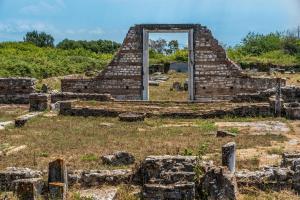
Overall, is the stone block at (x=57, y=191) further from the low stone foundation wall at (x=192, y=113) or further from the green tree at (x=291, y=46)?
the green tree at (x=291, y=46)

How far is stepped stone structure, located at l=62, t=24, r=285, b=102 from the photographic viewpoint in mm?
28484

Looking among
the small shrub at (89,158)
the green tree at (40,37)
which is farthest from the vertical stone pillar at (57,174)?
the green tree at (40,37)

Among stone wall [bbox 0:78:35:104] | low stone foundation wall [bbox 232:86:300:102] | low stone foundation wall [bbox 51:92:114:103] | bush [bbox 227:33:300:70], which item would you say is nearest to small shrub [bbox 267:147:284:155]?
low stone foundation wall [bbox 232:86:300:102]

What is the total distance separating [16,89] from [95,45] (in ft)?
191

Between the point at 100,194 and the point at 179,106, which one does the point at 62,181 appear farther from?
the point at 179,106

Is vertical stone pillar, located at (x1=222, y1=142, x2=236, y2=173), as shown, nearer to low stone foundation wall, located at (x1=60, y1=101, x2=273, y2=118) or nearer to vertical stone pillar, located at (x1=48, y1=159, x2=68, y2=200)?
vertical stone pillar, located at (x1=48, y1=159, x2=68, y2=200)

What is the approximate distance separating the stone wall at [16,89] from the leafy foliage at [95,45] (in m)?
55.6

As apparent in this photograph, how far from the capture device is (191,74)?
2855 centimetres

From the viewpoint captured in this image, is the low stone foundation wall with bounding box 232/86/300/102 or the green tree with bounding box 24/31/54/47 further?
the green tree with bounding box 24/31/54/47

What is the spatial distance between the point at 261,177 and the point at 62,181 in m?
3.65

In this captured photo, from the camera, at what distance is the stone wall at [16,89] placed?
26.8 m

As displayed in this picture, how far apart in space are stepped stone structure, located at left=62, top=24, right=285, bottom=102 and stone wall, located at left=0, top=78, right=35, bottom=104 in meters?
2.41

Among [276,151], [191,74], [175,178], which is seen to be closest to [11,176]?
[175,178]

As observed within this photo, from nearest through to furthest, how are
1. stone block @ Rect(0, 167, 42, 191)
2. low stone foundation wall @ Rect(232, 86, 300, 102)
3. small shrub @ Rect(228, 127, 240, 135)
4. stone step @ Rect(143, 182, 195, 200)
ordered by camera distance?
stone step @ Rect(143, 182, 195, 200) < stone block @ Rect(0, 167, 42, 191) < small shrub @ Rect(228, 127, 240, 135) < low stone foundation wall @ Rect(232, 86, 300, 102)
